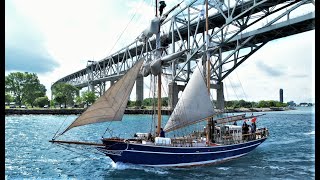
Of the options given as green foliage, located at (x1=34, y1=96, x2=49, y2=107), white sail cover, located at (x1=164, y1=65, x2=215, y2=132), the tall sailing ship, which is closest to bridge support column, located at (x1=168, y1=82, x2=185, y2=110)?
the tall sailing ship

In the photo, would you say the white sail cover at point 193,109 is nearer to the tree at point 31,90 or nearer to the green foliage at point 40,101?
the green foliage at point 40,101

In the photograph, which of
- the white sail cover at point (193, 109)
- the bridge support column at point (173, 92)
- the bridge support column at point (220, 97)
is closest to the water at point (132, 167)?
the white sail cover at point (193, 109)

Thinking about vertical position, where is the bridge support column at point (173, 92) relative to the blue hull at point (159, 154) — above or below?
above

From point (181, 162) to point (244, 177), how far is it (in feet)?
12.3

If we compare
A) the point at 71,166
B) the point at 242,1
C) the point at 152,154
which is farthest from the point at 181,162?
the point at 242,1

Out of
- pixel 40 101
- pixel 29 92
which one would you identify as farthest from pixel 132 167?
pixel 29 92

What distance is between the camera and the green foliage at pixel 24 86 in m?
101

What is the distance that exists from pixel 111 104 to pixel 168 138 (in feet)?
13.6

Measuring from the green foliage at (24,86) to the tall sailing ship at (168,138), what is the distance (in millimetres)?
91883

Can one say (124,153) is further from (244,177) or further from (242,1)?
(242,1)

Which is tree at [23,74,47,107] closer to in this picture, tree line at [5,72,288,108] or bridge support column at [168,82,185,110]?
tree line at [5,72,288,108]

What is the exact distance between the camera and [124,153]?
17.4m

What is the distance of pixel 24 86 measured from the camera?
102375 millimetres

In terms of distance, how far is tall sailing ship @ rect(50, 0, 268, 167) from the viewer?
16.4 metres
